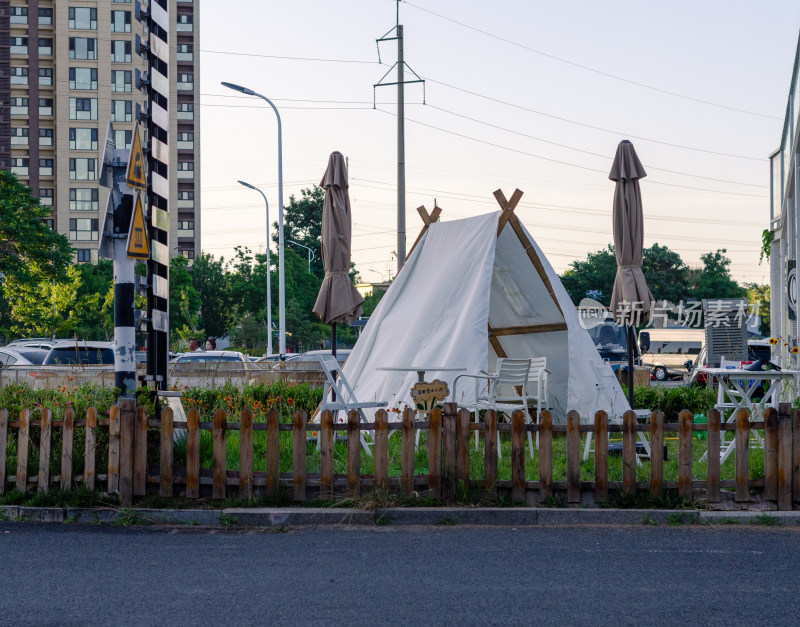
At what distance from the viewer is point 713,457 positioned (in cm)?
773

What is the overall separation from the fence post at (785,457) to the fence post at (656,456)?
98 centimetres

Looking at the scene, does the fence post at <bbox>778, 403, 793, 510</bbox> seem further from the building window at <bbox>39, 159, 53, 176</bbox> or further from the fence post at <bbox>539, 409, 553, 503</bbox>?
the building window at <bbox>39, 159, 53, 176</bbox>

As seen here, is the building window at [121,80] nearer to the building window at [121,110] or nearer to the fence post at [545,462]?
the building window at [121,110]

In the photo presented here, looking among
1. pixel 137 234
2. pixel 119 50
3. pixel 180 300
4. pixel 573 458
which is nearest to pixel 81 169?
pixel 119 50

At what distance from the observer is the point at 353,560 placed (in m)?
6.17

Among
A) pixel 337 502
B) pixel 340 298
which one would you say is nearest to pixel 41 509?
pixel 337 502

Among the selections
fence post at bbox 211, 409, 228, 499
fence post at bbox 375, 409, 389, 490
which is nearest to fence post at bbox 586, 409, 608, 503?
fence post at bbox 375, 409, 389, 490

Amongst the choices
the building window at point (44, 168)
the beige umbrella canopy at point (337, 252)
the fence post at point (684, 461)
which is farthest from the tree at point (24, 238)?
the building window at point (44, 168)

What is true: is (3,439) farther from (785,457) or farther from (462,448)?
(785,457)

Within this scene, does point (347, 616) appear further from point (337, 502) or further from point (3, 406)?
point (3, 406)

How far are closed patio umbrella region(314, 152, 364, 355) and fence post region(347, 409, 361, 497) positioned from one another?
4.78 m

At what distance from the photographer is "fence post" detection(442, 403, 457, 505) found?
7.83 metres

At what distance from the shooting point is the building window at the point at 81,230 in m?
81.4

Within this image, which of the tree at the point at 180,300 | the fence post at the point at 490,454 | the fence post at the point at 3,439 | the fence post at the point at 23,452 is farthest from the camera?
the tree at the point at 180,300
